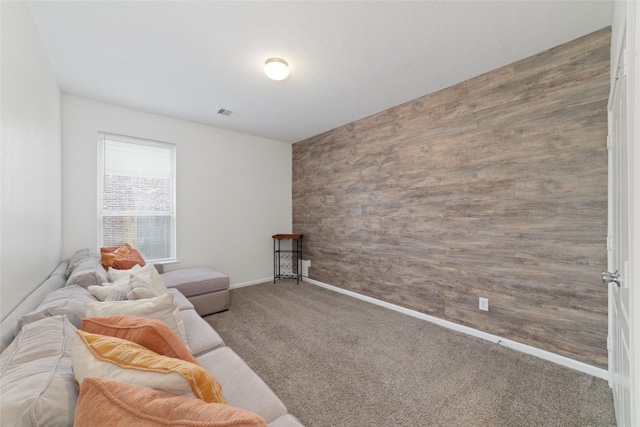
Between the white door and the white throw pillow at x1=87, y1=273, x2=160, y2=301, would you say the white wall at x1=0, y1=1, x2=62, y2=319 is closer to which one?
the white throw pillow at x1=87, y1=273, x2=160, y2=301

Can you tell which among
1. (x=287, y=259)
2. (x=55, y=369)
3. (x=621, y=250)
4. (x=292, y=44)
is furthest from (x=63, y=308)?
(x=287, y=259)

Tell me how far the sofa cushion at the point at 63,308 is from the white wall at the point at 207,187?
2.11 m

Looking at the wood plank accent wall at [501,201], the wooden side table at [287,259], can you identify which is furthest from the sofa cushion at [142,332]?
the wooden side table at [287,259]

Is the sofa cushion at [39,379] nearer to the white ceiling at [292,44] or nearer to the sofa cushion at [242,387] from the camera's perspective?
the sofa cushion at [242,387]

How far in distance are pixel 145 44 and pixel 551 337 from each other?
421 cm

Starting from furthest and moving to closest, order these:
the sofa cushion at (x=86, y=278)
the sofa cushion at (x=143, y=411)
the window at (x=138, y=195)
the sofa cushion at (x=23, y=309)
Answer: the window at (x=138, y=195) < the sofa cushion at (x=86, y=278) < the sofa cushion at (x=23, y=309) < the sofa cushion at (x=143, y=411)

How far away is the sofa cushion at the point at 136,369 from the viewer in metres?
0.71

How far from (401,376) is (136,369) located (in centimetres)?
188

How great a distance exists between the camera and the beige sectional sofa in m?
0.66

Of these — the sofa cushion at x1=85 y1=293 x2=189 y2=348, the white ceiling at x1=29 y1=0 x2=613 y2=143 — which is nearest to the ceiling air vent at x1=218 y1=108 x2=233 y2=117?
the white ceiling at x1=29 y1=0 x2=613 y2=143

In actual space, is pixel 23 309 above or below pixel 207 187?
below

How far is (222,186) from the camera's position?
13.5ft

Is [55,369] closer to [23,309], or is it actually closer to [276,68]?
[23,309]

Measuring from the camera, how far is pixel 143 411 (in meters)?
0.56
